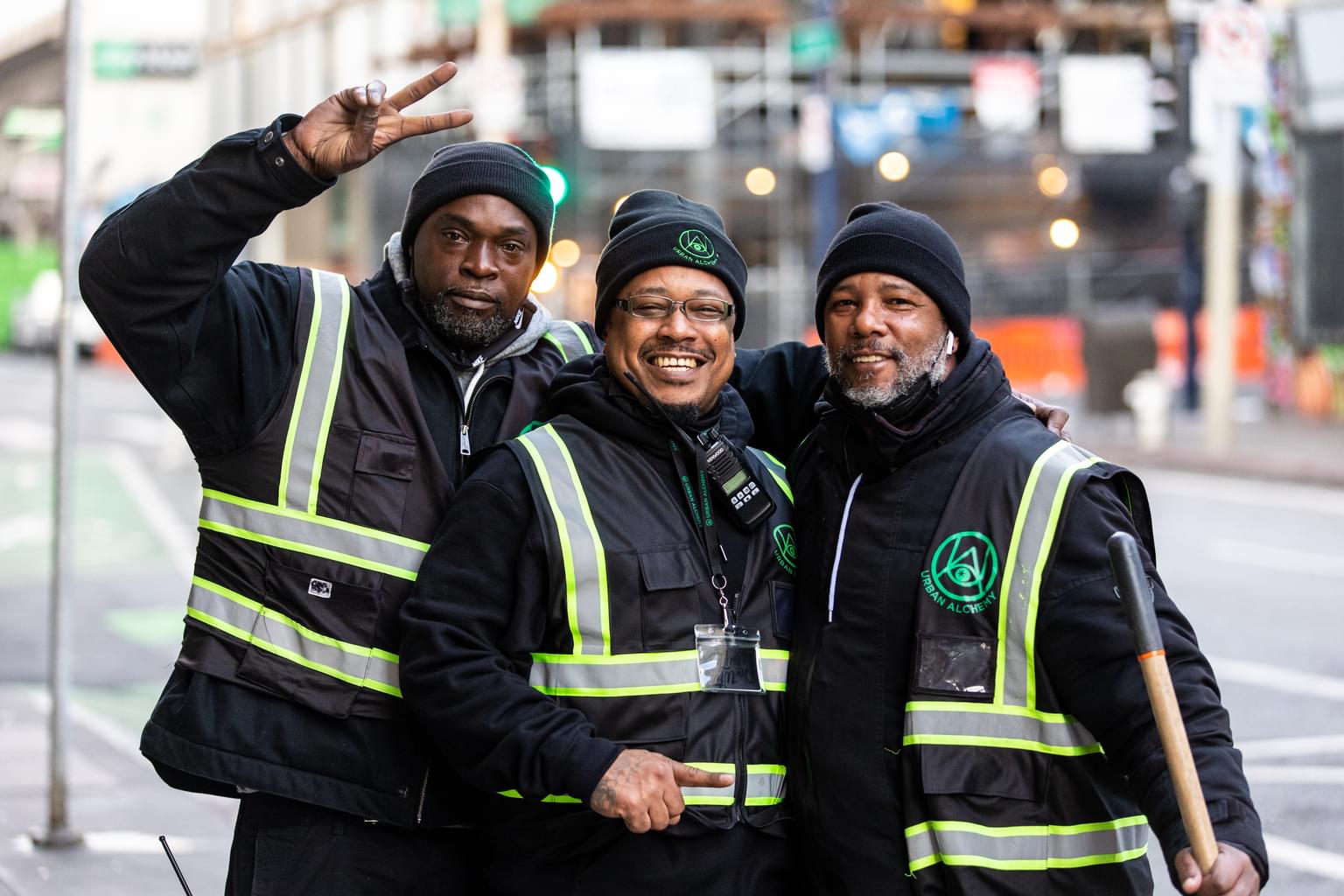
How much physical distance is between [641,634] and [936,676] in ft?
1.73

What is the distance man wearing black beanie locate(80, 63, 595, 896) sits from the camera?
3148mm

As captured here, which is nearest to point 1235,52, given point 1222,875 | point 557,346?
point 557,346

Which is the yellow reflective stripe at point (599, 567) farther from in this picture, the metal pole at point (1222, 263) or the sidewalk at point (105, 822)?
the metal pole at point (1222, 263)

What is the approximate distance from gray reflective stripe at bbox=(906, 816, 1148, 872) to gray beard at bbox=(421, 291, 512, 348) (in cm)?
129

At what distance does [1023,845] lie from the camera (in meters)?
2.93

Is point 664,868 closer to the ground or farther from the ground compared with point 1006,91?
closer to the ground

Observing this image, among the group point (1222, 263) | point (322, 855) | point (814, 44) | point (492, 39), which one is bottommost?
point (322, 855)

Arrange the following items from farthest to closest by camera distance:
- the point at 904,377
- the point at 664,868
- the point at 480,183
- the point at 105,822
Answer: the point at 105,822 → the point at 480,183 → the point at 904,377 → the point at 664,868

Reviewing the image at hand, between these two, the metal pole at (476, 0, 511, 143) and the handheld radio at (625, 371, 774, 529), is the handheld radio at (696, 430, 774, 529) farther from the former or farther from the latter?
the metal pole at (476, 0, 511, 143)

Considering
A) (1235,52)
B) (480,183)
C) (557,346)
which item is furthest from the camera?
(1235,52)

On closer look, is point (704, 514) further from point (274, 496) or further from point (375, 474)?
point (274, 496)

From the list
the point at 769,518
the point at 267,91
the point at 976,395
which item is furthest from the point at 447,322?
the point at 267,91

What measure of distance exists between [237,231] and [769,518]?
3.66 ft

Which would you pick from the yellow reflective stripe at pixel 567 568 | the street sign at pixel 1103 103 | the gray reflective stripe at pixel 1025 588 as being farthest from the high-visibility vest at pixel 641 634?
the street sign at pixel 1103 103
